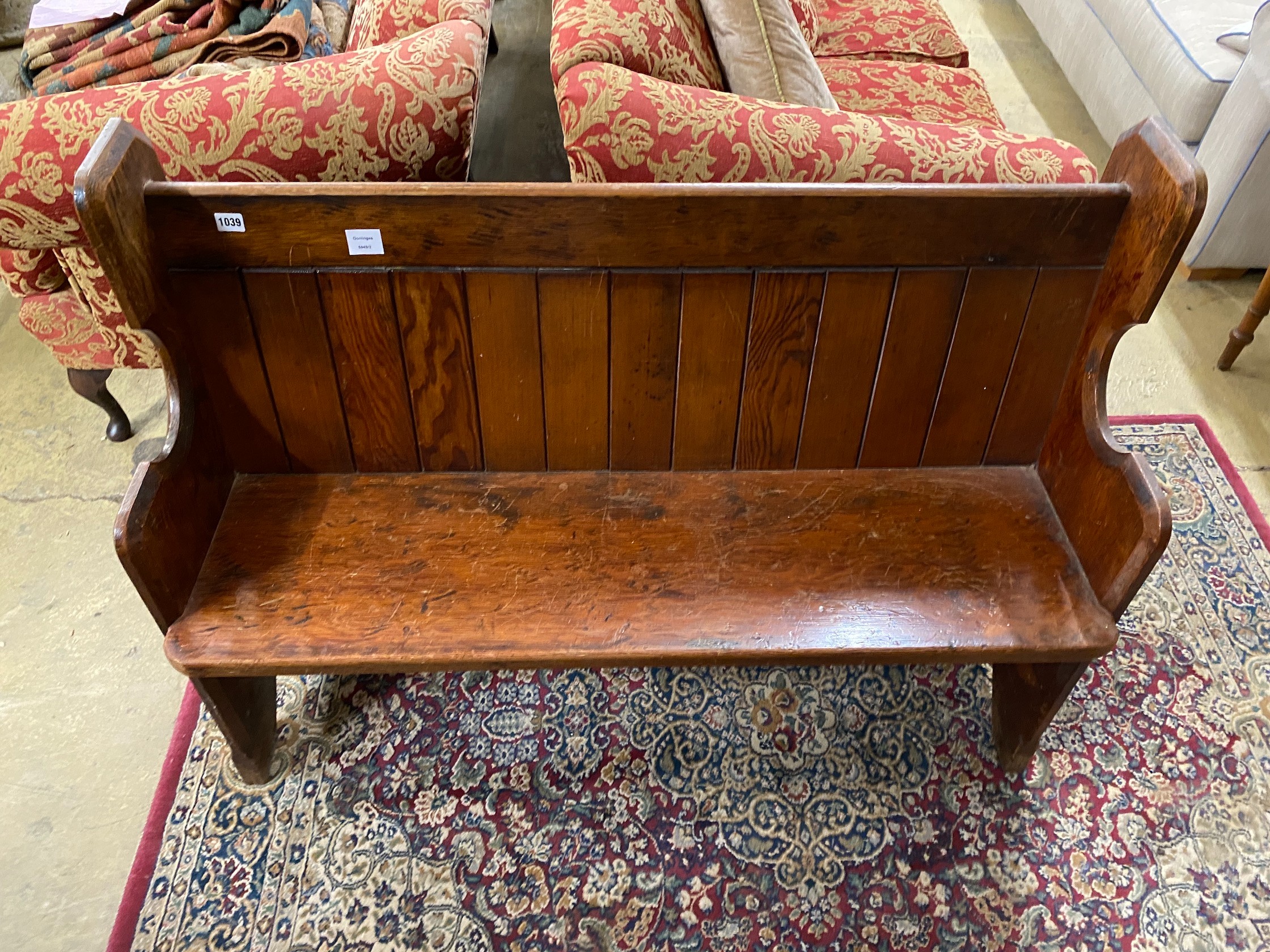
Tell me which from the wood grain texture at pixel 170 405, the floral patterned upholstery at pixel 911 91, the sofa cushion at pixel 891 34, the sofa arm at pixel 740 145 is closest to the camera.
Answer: the wood grain texture at pixel 170 405

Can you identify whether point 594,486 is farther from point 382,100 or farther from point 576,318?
point 382,100

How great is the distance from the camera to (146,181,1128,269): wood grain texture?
3.50 feet

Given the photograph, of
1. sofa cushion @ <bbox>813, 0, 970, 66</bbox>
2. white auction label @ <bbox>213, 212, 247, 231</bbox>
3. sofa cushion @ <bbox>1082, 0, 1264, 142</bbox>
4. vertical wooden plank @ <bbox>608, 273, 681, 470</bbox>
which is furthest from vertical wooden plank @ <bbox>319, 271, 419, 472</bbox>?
sofa cushion @ <bbox>1082, 0, 1264, 142</bbox>

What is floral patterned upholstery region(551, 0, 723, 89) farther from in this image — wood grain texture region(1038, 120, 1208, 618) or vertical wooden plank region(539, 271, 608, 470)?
wood grain texture region(1038, 120, 1208, 618)

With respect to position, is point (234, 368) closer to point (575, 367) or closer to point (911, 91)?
point (575, 367)

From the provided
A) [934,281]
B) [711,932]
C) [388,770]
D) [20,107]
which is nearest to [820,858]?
[711,932]

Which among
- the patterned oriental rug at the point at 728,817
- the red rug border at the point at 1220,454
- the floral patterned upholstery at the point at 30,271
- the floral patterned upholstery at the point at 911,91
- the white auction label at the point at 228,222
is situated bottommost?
the patterned oriental rug at the point at 728,817

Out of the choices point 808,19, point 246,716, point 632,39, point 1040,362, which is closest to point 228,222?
point 632,39

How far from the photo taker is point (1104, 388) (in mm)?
1189

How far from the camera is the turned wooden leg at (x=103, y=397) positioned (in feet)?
5.96

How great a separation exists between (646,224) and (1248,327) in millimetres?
1697

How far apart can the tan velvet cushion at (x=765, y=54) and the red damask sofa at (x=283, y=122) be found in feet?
A: 1.45

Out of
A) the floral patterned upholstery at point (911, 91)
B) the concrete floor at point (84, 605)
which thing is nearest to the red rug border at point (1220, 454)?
the concrete floor at point (84, 605)

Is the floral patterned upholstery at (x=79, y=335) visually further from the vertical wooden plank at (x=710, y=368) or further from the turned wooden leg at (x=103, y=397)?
the vertical wooden plank at (x=710, y=368)
